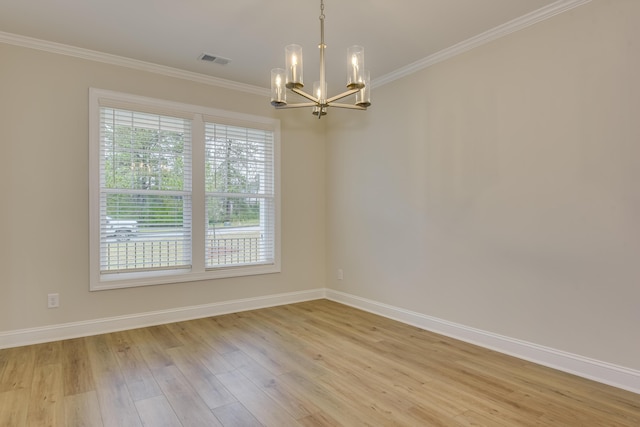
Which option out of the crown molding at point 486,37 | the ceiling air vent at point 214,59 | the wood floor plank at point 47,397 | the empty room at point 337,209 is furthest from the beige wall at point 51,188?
the crown molding at point 486,37

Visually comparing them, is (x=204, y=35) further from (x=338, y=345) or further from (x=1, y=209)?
(x=338, y=345)

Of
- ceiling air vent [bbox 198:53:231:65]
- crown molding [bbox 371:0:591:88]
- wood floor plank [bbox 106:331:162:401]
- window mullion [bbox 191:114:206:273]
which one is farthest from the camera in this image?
window mullion [bbox 191:114:206:273]

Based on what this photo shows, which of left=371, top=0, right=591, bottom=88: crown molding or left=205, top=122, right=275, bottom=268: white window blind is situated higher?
left=371, top=0, right=591, bottom=88: crown molding

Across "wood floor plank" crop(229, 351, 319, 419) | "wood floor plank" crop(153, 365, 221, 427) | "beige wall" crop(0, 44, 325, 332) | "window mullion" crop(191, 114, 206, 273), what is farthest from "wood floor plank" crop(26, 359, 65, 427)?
"window mullion" crop(191, 114, 206, 273)

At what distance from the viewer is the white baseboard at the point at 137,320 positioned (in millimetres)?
3250

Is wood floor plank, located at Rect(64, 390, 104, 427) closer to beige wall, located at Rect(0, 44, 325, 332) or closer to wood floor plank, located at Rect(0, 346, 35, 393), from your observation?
wood floor plank, located at Rect(0, 346, 35, 393)

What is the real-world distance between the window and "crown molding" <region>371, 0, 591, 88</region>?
1.67 m

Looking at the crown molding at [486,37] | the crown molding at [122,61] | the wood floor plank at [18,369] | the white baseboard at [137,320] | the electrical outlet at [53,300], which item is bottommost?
the wood floor plank at [18,369]

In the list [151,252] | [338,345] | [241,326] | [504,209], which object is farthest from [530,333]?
[151,252]

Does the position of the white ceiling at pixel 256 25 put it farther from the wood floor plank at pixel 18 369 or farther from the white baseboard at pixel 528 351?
the wood floor plank at pixel 18 369

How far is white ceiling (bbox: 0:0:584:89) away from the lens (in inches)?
107

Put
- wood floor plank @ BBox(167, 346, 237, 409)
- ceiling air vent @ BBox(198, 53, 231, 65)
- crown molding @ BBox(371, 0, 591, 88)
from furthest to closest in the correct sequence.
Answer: ceiling air vent @ BBox(198, 53, 231, 65), crown molding @ BBox(371, 0, 591, 88), wood floor plank @ BBox(167, 346, 237, 409)

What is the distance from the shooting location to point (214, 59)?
12.1 ft

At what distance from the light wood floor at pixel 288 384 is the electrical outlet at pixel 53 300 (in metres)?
0.36
